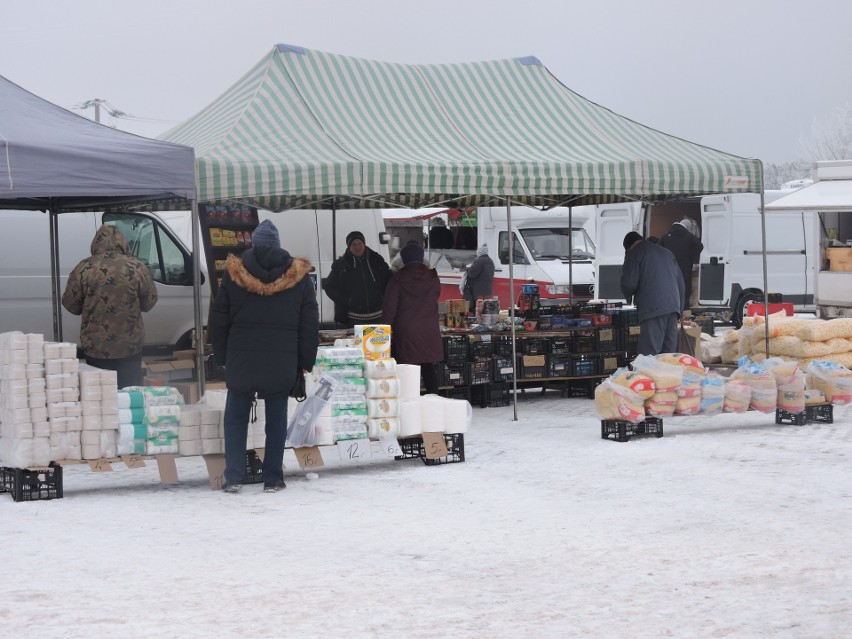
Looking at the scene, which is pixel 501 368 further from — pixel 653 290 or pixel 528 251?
pixel 528 251

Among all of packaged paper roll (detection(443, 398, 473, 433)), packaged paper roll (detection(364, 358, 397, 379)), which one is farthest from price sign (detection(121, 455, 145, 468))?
packaged paper roll (detection(443, 398, 473, 433))

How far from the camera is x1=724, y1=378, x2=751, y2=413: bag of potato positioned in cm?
1096

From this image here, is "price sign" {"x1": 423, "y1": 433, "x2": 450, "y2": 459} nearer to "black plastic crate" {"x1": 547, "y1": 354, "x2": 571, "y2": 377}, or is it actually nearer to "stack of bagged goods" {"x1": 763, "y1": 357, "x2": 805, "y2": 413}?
"stack of bagged goods" {"x1": 763, "y1": 357, "x2": 805, "y2": 413}

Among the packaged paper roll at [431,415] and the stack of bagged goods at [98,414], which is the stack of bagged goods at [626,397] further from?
the stack of bagged goods at [98,414]

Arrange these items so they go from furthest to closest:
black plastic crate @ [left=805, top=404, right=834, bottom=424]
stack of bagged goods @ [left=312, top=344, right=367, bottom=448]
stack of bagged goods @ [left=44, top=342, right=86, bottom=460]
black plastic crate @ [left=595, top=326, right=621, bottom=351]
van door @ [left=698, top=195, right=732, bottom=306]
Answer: van door @ [left=698, top=195, right=732, bottom=306] < black plastic crate @ [left=595, top=326, right=621, bottom=351] < black plastic crate @ [left=805, top=404, right=834, bottom=424] < stack of bagged goods @ [left=312, top=344, right=367, bottom=448] < stack of bagged goods @ [left=44, top=342, right=86, bottom=460]

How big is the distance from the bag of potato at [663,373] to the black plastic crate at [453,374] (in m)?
2.54

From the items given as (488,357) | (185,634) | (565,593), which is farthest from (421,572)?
(488,357)

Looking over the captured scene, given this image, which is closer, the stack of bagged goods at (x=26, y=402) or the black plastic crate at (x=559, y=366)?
the stack of bagged goods at (x=26, y=402)

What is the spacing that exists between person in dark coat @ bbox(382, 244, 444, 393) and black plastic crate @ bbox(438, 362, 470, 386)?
0.86m

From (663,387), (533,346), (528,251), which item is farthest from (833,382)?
(528,251)

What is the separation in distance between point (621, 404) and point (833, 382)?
2410mm

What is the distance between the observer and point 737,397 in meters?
11.0

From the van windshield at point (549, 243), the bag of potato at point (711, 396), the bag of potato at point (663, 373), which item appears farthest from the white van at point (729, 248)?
the bag of potato at point (663, 373)

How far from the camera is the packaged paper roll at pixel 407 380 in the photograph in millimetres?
9375
